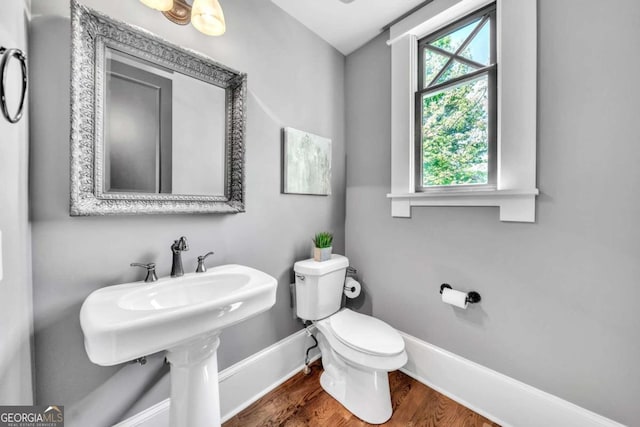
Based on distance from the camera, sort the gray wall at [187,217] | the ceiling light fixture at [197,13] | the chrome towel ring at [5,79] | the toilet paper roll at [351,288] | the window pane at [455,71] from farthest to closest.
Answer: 1. the toilet paper roll at [351,288]
2. the window pane at [455,71]
3. the ceiling light fixture at [197,13]
4. the gray wall at [187,217]
5. the chrome towel ring at [5,79]

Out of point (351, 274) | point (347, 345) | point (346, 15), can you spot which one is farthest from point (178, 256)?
point (346, 15)

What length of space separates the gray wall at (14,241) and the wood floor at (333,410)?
0.91 metres

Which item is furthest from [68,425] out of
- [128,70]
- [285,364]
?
[128,70]

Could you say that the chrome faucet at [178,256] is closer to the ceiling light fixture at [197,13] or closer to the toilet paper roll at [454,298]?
the ceiling light fixture at [197,13]

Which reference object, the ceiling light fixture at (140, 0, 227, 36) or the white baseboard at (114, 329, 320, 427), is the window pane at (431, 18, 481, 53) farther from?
the white baseboard at (114, 329, 320, 427)

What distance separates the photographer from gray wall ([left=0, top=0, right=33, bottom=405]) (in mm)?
622

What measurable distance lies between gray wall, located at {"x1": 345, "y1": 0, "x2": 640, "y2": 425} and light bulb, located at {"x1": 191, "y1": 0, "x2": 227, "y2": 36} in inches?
58.1

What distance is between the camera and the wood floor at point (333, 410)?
1232mm

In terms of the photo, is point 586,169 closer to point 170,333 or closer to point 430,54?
point 430,54

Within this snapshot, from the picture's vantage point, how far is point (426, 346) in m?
1.52

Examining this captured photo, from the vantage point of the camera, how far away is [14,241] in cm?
68

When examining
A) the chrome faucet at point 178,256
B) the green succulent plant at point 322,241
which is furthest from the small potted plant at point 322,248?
the chrome faucet at point 178,256

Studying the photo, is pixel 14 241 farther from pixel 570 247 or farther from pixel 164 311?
pixel 570 247

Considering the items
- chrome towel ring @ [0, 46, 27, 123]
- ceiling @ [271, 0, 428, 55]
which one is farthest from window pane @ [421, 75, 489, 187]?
chrome towel ring @ [0, 46, 27, 123]
